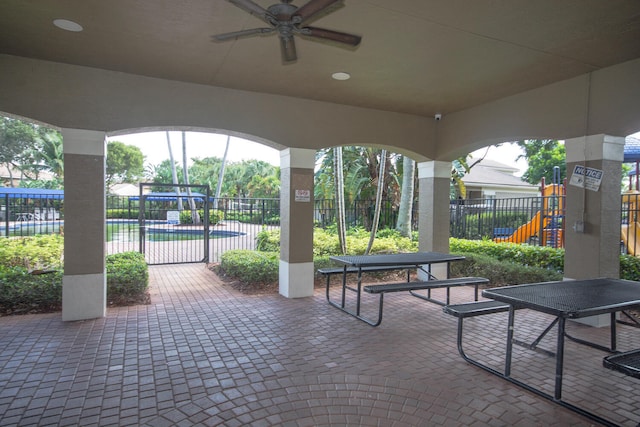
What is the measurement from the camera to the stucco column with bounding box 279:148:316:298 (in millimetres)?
6129

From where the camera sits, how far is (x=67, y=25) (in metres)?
3.69

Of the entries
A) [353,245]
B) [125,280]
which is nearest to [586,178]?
[353,245]

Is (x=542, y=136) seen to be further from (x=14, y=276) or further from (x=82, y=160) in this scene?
(x=14, y=276)

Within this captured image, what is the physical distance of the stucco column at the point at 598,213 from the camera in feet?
15.7

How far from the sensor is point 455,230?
11.4 metres

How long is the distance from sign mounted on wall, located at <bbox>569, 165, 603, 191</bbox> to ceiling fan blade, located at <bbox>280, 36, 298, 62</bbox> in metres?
4.14

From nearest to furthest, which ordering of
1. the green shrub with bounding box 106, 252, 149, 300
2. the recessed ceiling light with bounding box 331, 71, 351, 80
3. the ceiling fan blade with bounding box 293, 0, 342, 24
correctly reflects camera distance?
the ceiling fan blade with bounding box 293, 0, 342, 24 < the recessed ceiling light with bounding box 331, 71, 351, 80 < the green shrub with bounding box 106, 252, 149, 300

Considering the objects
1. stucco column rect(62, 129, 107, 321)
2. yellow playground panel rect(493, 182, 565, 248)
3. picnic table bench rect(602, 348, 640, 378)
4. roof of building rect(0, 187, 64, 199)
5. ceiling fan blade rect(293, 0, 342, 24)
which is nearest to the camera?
picnic table bench rect(602, 348, 640, 378)

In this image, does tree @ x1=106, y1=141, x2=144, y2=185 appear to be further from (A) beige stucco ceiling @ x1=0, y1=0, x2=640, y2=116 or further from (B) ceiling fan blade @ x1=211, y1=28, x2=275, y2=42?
(B) ceiling fan blade @ x1=211, y1=28, x2=275, y2=42

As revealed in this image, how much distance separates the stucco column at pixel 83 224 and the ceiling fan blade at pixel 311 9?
3465mm

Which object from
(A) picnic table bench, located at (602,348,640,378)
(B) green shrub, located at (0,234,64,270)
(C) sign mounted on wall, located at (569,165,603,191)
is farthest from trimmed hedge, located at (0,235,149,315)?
(C) sign mounted on wall, located at (569,165,603,191)

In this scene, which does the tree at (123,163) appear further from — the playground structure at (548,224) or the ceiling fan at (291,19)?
the ceiling fan at (291,19)

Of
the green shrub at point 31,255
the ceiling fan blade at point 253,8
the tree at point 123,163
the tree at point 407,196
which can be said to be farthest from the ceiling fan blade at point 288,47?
the tree at point 123,163

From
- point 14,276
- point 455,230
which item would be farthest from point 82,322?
point 455,230
